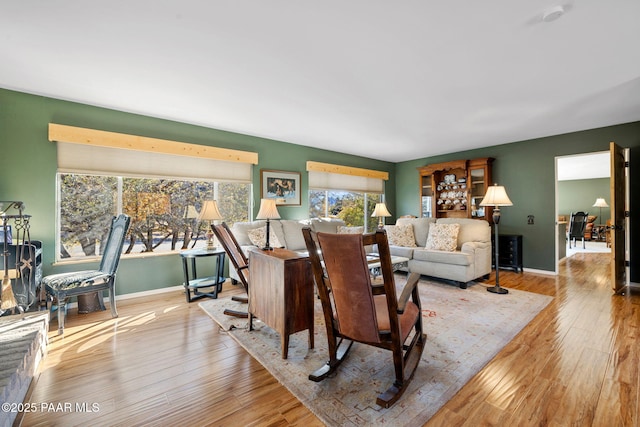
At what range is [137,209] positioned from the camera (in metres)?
3.76

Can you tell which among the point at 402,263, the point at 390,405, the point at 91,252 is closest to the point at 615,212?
the point at 402,263

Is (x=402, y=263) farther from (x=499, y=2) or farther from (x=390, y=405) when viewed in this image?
(x=499, y=2)

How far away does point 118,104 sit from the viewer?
3.37 metres

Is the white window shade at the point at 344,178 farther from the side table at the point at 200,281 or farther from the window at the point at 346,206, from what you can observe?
the side table at the point at 200,281

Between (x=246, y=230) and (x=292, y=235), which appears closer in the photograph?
(x=246, y=230)

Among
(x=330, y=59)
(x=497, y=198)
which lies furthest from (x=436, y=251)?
(x=330, y=59)

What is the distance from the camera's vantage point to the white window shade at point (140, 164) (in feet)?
10.8

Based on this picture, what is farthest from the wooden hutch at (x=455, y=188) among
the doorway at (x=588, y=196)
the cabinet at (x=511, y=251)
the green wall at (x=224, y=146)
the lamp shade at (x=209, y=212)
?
the lamp shade at (x=209, y=212)

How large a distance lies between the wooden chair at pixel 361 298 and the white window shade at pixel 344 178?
3.99 metres

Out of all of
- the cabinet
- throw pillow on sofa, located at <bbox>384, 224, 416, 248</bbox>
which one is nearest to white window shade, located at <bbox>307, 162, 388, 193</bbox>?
throw pillow on sofa, located at <bbox>384, 224, 416, 248</bbox>

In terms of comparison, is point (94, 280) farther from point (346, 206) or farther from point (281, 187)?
point (346, 206)

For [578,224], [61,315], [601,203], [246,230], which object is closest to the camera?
[61,315]

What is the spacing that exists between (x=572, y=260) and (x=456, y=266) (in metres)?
4.31

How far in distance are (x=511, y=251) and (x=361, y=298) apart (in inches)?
192
